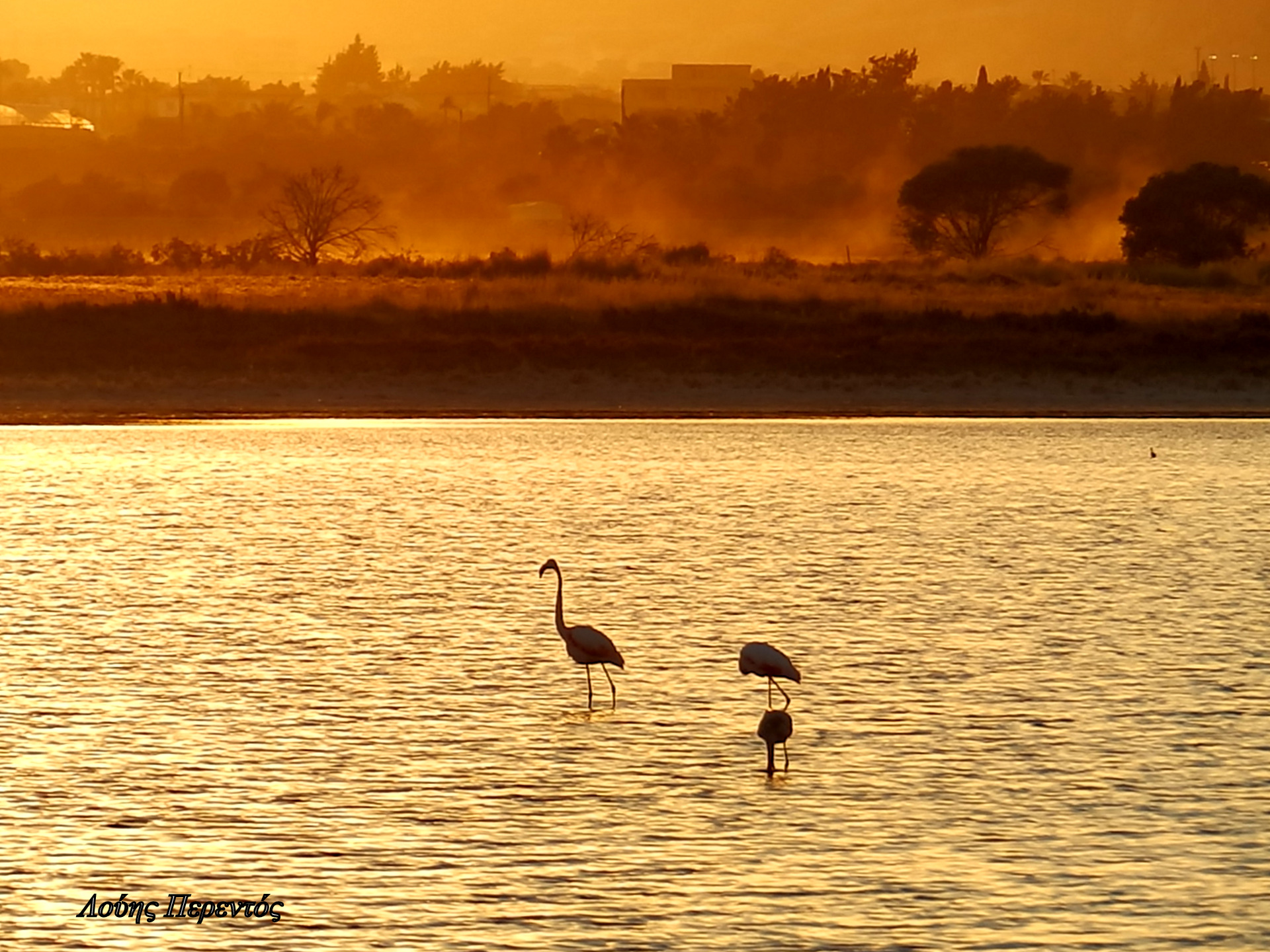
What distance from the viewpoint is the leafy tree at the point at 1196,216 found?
6366 cm

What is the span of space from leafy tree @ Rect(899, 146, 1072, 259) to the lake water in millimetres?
47040

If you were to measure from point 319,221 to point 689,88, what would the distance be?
104 metres

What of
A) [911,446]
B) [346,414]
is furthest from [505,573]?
[346,414]

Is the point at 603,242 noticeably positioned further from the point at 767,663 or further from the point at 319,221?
the point at 767,663

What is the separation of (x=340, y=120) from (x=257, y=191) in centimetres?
4447

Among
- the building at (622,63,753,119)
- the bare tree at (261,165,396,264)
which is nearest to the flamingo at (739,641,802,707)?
the bare tree at (261,165,396,264)

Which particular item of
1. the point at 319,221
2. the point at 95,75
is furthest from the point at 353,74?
the point at 319,221

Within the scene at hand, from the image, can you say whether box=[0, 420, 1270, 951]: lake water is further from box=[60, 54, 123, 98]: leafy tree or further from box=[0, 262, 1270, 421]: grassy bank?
box=[60, 54, 123, 98]: leafy tree

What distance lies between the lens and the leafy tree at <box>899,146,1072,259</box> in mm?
70312

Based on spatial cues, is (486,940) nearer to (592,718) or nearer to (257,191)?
(592,718)

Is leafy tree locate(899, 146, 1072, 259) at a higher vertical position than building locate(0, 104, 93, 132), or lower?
lower

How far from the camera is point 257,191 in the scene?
102 meters

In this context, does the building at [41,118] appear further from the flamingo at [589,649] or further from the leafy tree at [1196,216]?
the flamingo at [589,649]

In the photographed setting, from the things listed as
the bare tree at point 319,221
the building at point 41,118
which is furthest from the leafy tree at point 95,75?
the bare tree at point 319,221
